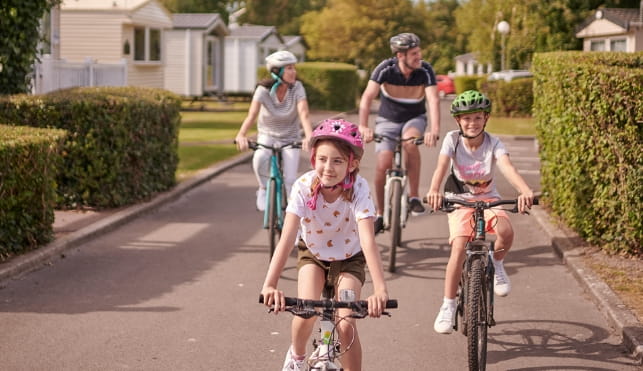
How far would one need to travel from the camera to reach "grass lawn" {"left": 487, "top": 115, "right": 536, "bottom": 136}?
91.9 feet

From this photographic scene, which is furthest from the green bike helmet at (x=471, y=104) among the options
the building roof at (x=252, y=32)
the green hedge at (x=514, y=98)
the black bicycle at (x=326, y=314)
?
the building roof at (x=252, y=32)

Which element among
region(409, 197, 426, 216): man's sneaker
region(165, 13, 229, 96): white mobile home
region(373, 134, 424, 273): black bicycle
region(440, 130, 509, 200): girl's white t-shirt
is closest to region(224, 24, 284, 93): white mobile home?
region(165, 13, 229, 96): white mobile home

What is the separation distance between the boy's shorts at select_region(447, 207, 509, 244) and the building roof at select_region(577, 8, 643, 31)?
138ft

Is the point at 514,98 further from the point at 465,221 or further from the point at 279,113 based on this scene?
the point at 465,221

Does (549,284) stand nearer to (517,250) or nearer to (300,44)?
(517,250)

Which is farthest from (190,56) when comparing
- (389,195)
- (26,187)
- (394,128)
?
(389,195)

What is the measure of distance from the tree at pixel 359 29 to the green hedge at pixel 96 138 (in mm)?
55245

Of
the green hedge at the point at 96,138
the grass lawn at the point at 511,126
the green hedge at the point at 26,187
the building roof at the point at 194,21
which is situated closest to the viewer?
the green hedge at the point at 26,187

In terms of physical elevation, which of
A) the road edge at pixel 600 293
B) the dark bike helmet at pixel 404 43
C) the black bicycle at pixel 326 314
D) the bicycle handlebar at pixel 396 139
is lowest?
the road edge at pixel 600 293

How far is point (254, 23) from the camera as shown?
95375 mm

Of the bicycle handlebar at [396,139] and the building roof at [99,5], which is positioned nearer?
the bicycle handlebar at [396,139]

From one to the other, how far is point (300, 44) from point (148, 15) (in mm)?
31107

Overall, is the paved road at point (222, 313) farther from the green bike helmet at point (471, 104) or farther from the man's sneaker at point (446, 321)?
the green bike helmet at point (471, 104)

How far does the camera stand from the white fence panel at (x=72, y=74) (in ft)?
77.6
